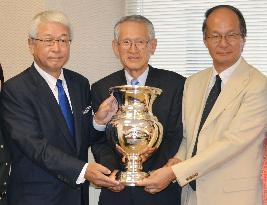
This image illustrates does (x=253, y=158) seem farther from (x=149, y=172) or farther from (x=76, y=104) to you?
(x=76, y=104)

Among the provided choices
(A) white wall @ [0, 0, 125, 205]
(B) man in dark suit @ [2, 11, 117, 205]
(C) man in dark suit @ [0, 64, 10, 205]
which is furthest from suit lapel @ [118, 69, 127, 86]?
(A) white wall @ [0, 0, 125, 205]

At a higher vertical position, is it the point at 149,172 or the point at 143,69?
the point at 143,69

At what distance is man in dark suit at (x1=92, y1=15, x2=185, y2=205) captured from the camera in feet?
7.55

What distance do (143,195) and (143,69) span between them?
0.61m

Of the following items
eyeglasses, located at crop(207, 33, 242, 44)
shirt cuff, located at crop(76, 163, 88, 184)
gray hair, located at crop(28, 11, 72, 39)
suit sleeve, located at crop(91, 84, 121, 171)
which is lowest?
shirt cuff, located at crop(76, 163, 88, 184)

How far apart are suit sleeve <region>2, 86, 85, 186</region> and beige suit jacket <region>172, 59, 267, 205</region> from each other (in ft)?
1.59

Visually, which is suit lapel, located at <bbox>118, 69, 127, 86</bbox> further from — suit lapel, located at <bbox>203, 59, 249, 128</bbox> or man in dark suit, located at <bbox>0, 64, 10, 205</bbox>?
man in dark suit, located at <bbox>0, 64, 10, 205</bbox>

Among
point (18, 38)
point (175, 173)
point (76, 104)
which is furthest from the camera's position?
point (18, 38)

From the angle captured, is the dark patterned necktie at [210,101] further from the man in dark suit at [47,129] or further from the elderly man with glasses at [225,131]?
the man in dark suit at [47,129]

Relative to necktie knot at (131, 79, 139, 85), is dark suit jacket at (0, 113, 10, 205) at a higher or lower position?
lower

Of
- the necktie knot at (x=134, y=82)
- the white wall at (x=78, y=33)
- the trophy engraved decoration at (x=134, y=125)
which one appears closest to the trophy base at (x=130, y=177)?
the trophy engraved decoration at (x=134, y=125)

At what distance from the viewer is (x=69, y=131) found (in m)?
2.22

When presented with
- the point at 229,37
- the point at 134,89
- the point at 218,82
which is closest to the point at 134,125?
the point at 134,89

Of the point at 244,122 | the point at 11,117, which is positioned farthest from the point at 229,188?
the point at 11,117
